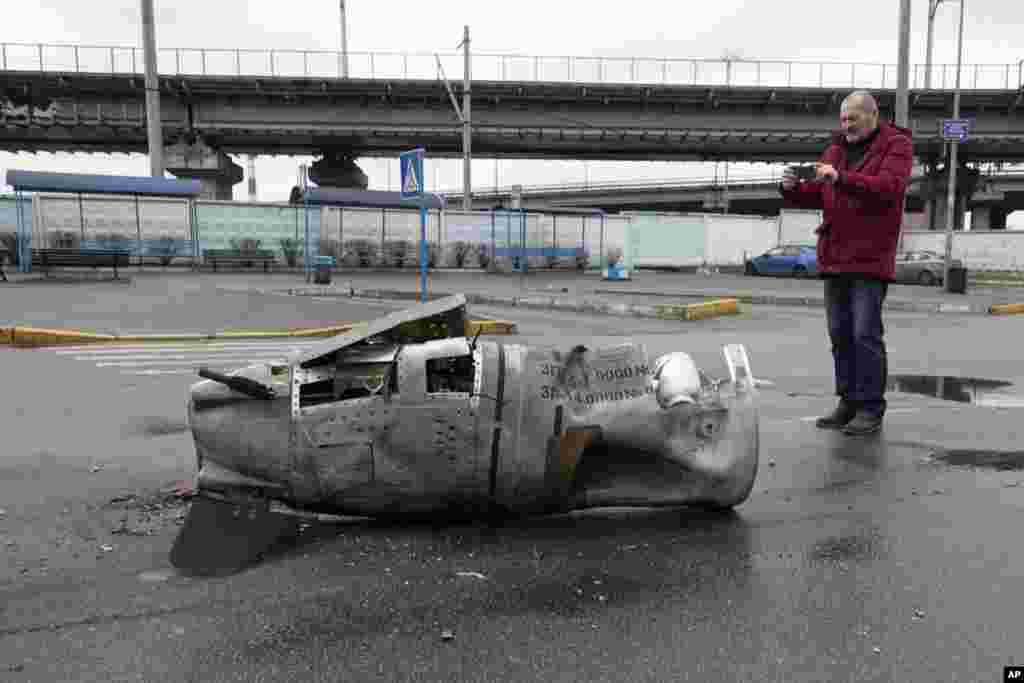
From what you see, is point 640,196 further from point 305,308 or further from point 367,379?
point 367,379

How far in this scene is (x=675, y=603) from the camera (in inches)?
112

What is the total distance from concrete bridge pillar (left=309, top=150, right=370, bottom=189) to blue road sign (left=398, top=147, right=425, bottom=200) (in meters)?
43.7

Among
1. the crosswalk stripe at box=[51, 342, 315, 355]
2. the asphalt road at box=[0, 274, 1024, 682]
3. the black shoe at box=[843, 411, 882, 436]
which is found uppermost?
the black shoe at box=[843, 411, 882, 436]

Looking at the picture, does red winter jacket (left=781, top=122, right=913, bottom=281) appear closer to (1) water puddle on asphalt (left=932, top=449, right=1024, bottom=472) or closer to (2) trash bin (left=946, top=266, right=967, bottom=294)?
(1) water puddle on asphalt (left=932, top=449, right=1024, bottom=472)

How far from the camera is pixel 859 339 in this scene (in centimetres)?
522

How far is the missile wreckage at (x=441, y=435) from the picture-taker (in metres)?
3.34

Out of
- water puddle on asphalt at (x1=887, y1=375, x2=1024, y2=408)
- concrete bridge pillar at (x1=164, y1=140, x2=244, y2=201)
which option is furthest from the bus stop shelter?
water puddle on asphalt at (x1=887, y1=375, x2=1024, y2=408)

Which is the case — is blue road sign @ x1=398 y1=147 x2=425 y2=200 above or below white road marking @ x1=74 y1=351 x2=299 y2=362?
above

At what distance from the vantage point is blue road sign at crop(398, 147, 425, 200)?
1306cm

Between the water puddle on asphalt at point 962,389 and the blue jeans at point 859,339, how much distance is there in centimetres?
175

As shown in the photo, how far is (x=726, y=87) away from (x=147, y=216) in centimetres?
3632

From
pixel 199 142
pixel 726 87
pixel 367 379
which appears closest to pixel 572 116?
pixel 726 87

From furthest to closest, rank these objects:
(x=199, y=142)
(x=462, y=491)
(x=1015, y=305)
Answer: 1. (x=199, y=142)
2. (x=1015, y=305)
3. (x=462, y=491)

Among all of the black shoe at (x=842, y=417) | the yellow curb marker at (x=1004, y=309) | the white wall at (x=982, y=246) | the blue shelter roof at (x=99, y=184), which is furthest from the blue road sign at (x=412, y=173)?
the white wall at (x=982, y=246)
